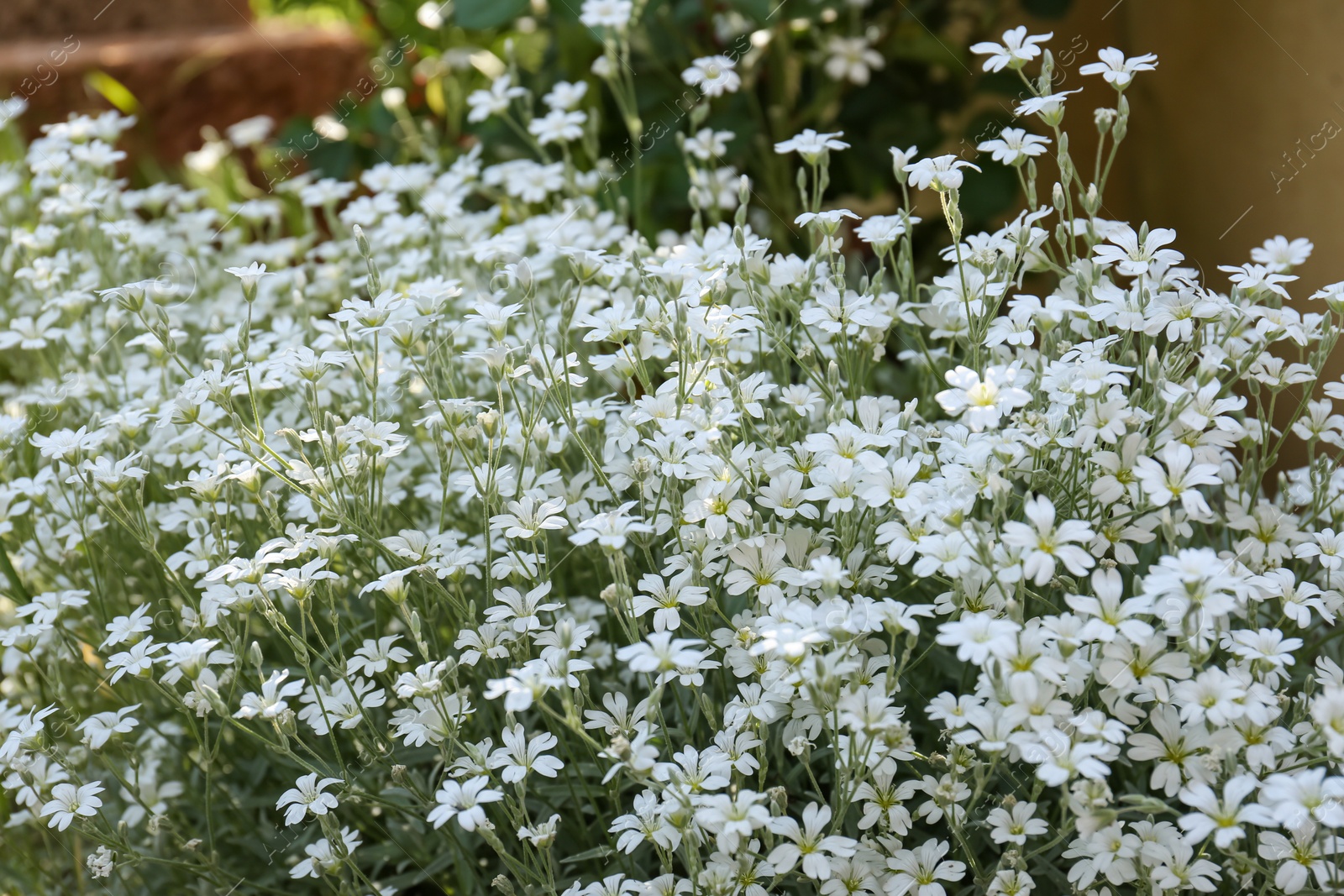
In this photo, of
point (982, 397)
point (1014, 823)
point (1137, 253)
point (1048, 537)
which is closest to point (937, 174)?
point (1137, 253)

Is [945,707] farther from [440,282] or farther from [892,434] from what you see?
[440,282]

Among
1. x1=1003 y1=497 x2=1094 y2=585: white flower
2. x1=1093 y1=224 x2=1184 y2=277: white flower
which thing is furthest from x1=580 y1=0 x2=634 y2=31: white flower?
x1=1003 y1=497 x2=1094 y2=585: white flower

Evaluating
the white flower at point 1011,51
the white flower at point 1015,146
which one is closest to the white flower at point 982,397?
the white flower at point 1015,146

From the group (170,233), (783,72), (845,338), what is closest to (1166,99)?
(783,72)

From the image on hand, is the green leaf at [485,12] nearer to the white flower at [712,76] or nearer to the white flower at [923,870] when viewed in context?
the white flower at [712,76]

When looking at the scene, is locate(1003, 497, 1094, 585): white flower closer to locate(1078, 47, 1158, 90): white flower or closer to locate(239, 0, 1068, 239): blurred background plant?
locate(1078, 47, 1158, 90): white flower

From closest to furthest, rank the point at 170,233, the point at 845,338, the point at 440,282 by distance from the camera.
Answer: the point at 845,338 → the point at 440,282 → the point at 170,233

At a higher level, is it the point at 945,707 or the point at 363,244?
the point at 363,244
